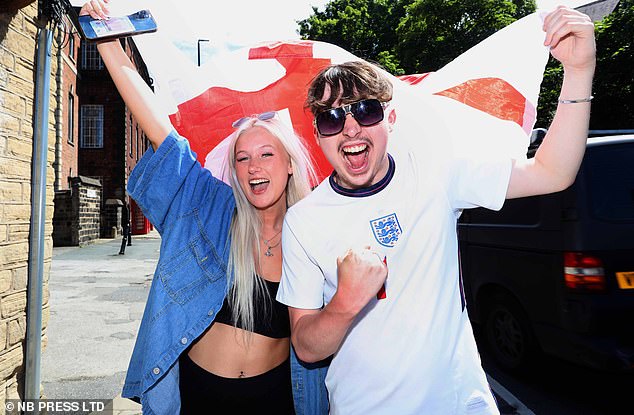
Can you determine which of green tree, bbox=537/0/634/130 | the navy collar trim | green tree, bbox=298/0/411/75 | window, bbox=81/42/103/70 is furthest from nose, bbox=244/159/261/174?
window, bbox=81/42/103/70

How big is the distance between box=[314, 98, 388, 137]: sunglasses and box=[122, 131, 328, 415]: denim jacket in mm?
652

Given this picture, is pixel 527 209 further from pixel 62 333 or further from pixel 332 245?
pixel 62 333

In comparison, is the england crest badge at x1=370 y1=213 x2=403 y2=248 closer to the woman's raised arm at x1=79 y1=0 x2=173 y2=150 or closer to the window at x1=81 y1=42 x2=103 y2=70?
the woman's raised arm at x1=79 y1=0 x2=173 y2=150

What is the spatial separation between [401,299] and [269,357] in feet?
2.41

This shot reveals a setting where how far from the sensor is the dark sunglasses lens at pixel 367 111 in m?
1.71

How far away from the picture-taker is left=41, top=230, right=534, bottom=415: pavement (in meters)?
4.45

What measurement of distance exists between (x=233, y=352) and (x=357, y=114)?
41.8 inches

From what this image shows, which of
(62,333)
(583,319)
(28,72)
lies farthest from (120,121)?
(583,319)

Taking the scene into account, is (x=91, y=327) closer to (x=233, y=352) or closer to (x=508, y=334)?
(x=508, y=334)

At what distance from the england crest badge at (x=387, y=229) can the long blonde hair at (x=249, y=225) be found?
62 cm

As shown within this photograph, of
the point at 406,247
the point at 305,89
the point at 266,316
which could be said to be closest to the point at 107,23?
the point at 305,89

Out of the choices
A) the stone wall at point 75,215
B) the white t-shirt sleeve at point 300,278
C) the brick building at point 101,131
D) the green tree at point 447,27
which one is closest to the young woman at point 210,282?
the white t-shirt sleeve at point 300,278

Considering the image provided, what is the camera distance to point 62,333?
Answer: 246 inches

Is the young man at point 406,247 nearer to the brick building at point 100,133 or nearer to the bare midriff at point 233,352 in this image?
the bare midriff at point 233,352
